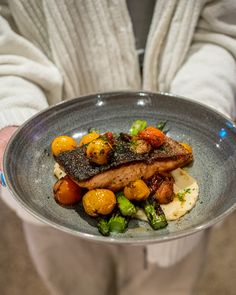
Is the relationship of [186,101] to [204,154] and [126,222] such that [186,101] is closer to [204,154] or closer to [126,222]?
[204,154]

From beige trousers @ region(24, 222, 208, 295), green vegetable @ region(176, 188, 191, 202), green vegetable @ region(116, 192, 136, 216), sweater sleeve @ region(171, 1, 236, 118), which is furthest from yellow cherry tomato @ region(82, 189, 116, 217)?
beige trousers @ region(24, 222, 208, 295)

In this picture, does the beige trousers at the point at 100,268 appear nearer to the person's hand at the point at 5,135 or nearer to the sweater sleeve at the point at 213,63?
the person's hand at the point at 5,135

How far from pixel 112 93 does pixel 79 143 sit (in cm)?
18

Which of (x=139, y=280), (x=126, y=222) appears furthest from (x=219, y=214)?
(x=139, y=280)

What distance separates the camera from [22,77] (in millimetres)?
1249

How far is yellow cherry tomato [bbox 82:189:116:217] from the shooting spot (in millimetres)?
871

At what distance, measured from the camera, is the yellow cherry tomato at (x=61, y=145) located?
1.02 metres

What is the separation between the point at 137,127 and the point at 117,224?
1.10ft

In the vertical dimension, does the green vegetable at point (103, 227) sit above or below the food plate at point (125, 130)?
below

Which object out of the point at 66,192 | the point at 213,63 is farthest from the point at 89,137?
the point at 213,63

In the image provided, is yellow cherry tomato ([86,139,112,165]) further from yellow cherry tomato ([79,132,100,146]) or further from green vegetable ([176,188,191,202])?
green vegetable ([176,188,191,202])

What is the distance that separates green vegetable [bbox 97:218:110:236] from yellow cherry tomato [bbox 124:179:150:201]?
0.09 metres

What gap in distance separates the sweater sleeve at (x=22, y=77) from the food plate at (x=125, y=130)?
0.40 ft

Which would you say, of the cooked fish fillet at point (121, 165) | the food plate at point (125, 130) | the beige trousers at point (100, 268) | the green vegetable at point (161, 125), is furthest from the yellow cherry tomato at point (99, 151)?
the beige trousers at point (100, 268)
